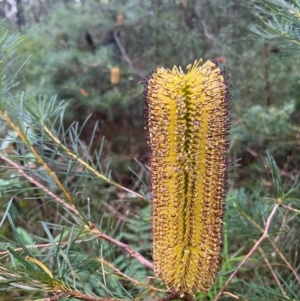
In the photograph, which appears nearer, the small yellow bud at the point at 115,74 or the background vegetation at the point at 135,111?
the background vegetation at the point at 135,111

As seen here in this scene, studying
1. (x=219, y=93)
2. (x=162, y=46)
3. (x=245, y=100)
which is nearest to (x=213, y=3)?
(x=162, y=46)

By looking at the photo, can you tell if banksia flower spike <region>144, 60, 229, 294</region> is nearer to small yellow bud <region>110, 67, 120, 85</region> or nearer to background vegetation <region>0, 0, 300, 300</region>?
background vegetation <region>0, 0, 300, 300</region>

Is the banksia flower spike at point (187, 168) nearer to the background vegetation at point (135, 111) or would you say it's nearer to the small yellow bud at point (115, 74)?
the background vegetation at point (135, 111)

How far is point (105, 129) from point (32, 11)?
0.92 meters

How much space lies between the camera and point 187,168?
1.35 feet

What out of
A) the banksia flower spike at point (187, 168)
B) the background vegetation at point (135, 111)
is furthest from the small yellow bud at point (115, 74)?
the banksia flower spike at point (187, 168)

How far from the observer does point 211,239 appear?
17.4 inches

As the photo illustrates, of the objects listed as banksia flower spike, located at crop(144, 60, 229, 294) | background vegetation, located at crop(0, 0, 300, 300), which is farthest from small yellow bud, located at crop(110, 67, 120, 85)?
banksia flower spike, located at crop(144, 60, 229, 294)

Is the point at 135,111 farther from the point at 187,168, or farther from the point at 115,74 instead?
the point at 187,168

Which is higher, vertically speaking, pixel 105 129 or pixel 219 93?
pixel 219 93

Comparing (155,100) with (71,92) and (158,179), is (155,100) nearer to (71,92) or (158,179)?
(158,179)

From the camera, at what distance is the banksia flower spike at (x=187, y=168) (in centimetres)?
40

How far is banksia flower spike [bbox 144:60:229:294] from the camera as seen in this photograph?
397 mm

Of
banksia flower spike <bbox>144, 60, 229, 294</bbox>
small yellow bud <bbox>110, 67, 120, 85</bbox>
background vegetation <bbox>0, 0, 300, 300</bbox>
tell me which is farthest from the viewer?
small yellow bud <bbox>110, 67, 120, 85</bbox>
